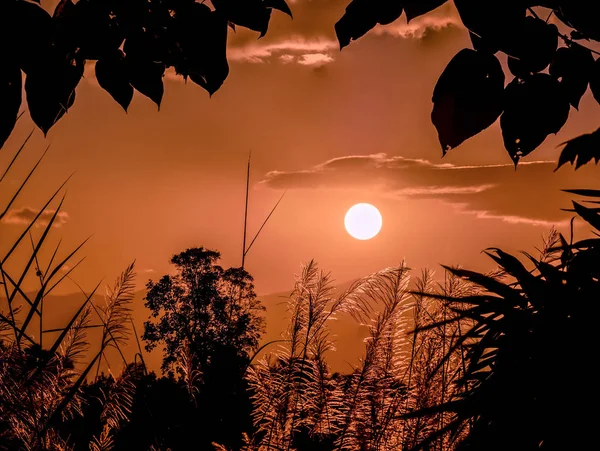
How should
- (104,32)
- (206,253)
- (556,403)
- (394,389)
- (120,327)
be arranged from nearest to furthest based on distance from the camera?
(104,32), (556,403), (120,327), (394,389), (206,253)

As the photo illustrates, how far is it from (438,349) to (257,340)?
2169 cm

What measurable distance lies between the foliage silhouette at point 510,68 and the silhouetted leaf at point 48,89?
0.49 metres

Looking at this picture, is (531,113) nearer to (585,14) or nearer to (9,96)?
(585,14)

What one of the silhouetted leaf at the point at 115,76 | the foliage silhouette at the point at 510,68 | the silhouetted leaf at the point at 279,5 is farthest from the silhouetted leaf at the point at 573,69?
the silhouetted leaf at the point at 115,76

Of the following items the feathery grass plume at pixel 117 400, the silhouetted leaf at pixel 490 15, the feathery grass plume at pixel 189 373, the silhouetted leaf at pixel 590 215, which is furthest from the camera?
the feathery grass plume at pixel 189 373

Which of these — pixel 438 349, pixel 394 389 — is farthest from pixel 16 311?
pixel 438 349

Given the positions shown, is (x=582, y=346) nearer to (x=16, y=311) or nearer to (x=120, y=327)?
(x=120, y=327)

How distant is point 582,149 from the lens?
113 centimetres

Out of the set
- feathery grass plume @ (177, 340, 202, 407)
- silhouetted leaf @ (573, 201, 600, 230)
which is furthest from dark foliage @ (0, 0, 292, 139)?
feathery grass plume @ (177, 340, 202, 407)

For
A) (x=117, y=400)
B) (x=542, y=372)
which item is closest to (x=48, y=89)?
(x=542, y=372)

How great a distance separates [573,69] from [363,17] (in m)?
0.40

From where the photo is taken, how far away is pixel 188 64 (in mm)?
1068

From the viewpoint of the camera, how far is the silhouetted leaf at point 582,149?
111cm

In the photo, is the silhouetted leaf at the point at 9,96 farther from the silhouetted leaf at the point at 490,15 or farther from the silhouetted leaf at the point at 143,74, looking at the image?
the silhouetted leaf at the point at 490,15
